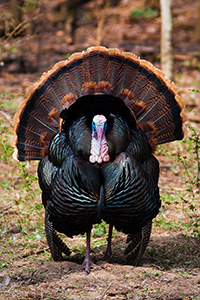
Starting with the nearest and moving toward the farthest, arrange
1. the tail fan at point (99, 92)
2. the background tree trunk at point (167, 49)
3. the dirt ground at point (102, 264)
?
the dirt ground at point (102, 264) < the tail fan at point (99, 92) < the background tree trunk at point (167, 49)

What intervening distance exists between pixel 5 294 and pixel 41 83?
2.30m

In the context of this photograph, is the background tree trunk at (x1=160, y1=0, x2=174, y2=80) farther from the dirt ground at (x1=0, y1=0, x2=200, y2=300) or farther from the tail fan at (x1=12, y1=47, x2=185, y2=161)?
the tail fan at (x1=12, y1=47, x2=185, y2=161)

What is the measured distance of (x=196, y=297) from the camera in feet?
12.8

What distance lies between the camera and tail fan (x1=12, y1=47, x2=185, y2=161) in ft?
16.0

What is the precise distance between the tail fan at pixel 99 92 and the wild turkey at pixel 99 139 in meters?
0.01

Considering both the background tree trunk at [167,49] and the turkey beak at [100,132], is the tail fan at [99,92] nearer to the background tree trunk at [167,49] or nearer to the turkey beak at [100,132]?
the turkey beak at [100,132]

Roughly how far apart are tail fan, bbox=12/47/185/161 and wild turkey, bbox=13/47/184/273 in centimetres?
1

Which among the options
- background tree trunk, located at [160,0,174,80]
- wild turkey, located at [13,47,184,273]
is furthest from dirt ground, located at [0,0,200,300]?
background tree trunk, located at [160,0,174,80]

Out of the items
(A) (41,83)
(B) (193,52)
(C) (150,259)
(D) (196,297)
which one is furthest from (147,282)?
(B) (193,52)

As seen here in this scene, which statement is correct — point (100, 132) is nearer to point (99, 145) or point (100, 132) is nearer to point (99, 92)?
point (99, 145)

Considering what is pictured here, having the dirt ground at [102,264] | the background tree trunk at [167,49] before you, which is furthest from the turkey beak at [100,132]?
the background tree trunk at [167,49]

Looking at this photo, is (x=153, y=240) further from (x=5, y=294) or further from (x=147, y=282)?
(x=5, y=294)

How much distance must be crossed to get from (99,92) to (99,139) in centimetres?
96

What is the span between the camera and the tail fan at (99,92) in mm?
4871
